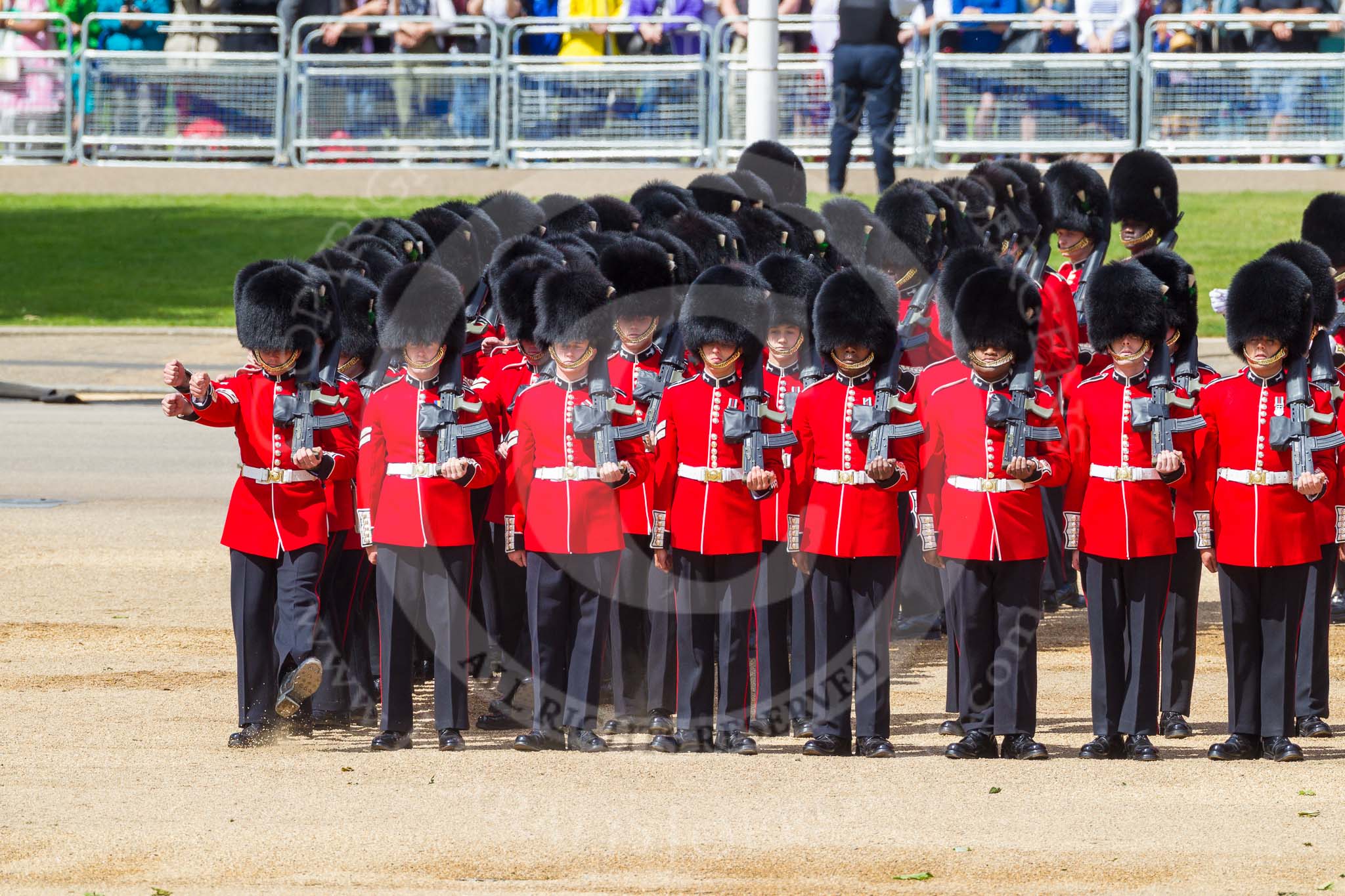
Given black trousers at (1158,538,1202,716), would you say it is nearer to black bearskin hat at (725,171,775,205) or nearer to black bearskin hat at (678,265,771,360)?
black bearskin hat at (678,265,771,360)

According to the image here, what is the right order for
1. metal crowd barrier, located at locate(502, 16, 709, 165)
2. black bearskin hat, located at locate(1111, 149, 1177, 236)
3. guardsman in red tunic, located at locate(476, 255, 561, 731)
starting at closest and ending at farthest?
guardsman in red tunic, located at locate(476, 255, 561, 731) → black bearskin hat, located at locate(1111, 149, 1177, 236) → metal crowd barrier, located at locate(502, 16, 709, 165)

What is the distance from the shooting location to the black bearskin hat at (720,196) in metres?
10.6

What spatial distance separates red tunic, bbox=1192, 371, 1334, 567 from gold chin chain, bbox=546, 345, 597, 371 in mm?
1974

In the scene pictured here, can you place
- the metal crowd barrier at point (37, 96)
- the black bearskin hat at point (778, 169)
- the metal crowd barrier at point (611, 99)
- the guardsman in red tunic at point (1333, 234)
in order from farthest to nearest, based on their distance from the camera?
1. the metal crowd barrier at point (37, 96)
2. the metal crowd barrier at point (611, 99)
3. the black bearskin hat at point (778, 169)
4. the guardsman in red tunic at point (1333, 234)

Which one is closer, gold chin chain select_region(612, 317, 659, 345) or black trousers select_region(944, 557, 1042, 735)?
black trousers select_region(944, 557, 1042, 735)

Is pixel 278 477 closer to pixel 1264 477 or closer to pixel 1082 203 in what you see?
pixel 1264 477

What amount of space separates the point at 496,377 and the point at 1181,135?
38.4ft

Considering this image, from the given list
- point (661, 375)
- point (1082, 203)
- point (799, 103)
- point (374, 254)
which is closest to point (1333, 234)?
point (1082, 203)

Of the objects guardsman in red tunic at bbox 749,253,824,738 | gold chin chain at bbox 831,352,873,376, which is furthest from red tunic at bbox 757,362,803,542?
gold chin chain at bbox 831,352,873,376

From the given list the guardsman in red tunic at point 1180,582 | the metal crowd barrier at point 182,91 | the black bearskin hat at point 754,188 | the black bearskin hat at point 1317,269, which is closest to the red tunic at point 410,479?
the guardsman in red tunic at point 1180,582

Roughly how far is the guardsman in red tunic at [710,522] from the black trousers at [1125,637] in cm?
110

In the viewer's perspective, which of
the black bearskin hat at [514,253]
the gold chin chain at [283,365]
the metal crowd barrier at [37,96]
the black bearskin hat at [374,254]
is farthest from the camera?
the metal crowd barrier at [37,96]

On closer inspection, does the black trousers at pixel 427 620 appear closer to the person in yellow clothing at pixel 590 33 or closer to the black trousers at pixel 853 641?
the black trousers at pixel 853 641

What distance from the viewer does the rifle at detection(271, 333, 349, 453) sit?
24.8ft
